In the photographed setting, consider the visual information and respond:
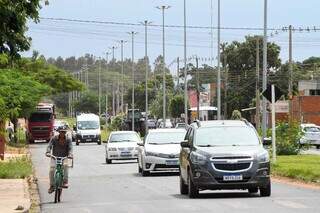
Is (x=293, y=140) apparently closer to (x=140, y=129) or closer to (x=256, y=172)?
(x=256, y=172)

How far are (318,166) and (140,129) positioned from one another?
72.7 metres

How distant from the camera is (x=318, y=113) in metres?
89.5

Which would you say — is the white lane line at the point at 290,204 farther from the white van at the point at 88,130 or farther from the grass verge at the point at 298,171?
the white van at the point at 88,130

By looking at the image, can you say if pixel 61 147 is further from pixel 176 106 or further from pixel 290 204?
pixel 176 106

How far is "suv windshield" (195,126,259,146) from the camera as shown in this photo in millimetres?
20984

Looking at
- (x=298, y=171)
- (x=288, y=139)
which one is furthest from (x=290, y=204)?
(x=288, y=139)

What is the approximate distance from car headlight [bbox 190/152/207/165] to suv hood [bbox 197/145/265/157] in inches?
4.0

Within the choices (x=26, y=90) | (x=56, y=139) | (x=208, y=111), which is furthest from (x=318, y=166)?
(x=208, y=111)

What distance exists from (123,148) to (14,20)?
23.9 m

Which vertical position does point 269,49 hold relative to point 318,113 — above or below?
above

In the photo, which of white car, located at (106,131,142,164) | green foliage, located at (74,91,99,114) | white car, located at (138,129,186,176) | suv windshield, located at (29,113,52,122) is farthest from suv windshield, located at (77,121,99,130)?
green foliage, located at (74,91,99,114)

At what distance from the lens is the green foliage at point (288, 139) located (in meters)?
44.0

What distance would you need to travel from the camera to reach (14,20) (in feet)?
65.4

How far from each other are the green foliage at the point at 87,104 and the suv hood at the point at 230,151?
15838 centimetres
